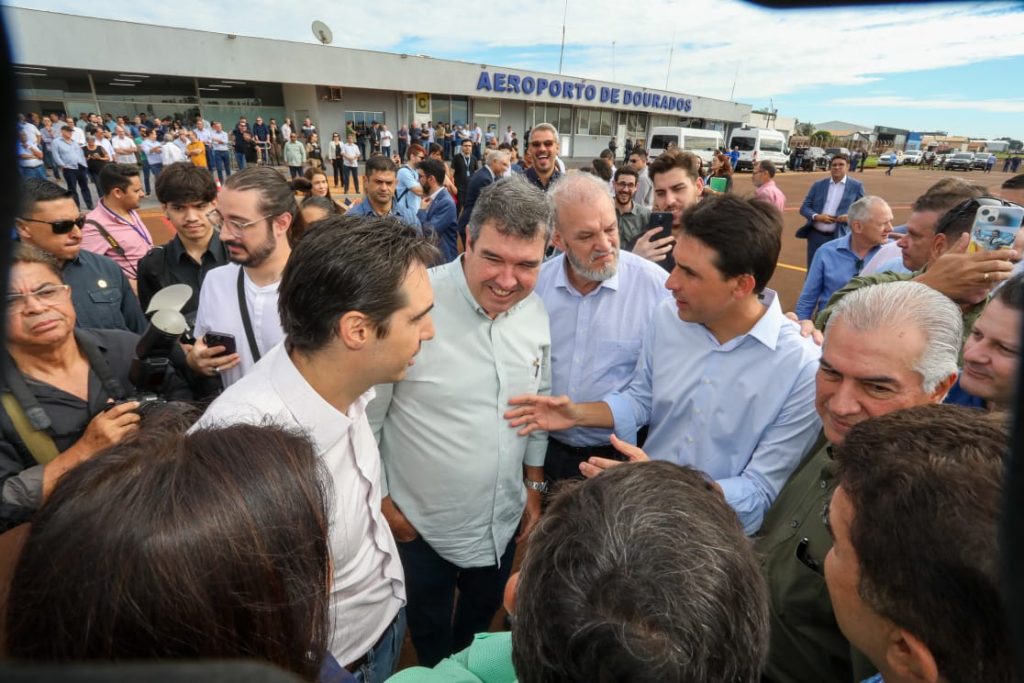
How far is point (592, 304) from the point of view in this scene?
2.51 meters

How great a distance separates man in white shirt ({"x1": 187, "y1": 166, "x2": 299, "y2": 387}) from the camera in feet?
7.68

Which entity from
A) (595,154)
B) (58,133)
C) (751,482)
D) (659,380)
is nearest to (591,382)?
(659,380)

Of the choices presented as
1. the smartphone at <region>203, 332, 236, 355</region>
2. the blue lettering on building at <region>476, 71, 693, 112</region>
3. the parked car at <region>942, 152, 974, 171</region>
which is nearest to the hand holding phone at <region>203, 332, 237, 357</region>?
the smartphone at <region>203, 332, 236, 355</region>

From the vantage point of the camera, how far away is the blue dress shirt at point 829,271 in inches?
159

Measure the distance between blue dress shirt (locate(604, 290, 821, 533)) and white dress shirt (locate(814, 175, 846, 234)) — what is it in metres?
5.48

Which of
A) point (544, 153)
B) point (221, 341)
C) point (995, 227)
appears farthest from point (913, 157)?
point (221, 341)

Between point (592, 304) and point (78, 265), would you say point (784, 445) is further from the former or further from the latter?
point (78, 265)

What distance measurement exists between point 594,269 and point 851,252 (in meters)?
2.83

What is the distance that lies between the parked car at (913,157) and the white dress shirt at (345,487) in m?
62.9

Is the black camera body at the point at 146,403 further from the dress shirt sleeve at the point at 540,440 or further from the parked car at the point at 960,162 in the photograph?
the parked car at the point at 960,162

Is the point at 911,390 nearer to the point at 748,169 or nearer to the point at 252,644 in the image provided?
the point at 252,644

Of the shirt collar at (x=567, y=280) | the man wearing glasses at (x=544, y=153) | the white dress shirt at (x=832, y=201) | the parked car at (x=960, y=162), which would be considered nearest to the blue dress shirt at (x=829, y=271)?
the shirt collar at (x=567, y=280)

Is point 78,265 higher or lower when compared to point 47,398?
higher

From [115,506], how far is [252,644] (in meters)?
0.29
